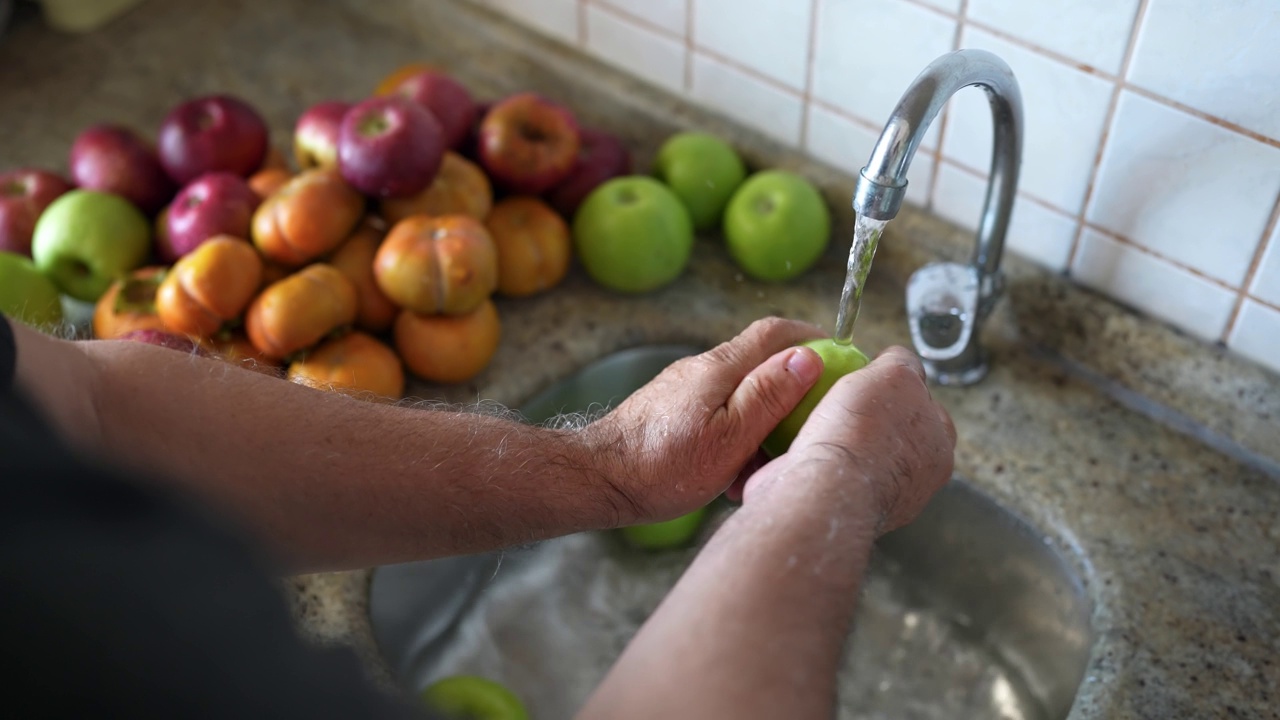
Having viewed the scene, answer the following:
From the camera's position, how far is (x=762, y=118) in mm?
1196

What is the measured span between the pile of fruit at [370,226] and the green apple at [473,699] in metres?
0.27

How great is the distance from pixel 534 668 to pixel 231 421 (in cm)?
45

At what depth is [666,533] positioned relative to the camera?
1.12 meters

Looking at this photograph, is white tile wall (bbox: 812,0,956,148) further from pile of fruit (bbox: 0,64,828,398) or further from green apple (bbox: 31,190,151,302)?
green apple (bbox: 31,190,151,302)

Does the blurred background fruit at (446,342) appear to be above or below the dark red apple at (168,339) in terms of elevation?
below

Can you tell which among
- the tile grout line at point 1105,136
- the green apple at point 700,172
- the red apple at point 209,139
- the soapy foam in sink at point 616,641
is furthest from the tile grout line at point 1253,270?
the red apple at point 209,139

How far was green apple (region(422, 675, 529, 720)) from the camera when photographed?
0.93 metres

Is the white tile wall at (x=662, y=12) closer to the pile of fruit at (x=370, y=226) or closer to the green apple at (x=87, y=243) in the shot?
the pile of fruit at (x=370, y=226)

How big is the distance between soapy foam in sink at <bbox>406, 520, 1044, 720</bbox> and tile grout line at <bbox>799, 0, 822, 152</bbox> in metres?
0.45

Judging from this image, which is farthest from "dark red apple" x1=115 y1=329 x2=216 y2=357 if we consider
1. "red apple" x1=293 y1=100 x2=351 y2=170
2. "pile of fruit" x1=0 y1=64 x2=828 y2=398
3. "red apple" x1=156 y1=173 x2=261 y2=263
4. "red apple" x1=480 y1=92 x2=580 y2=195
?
"red apple" x1=480 y1=92 x2=580 y2=195

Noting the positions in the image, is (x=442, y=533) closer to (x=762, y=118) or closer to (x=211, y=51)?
(x=762, y=118)

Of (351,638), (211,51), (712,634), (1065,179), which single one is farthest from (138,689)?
(211,51)

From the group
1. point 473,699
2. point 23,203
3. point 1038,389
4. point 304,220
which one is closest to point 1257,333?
point 1038,389

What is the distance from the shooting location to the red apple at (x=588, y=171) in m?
1.17
